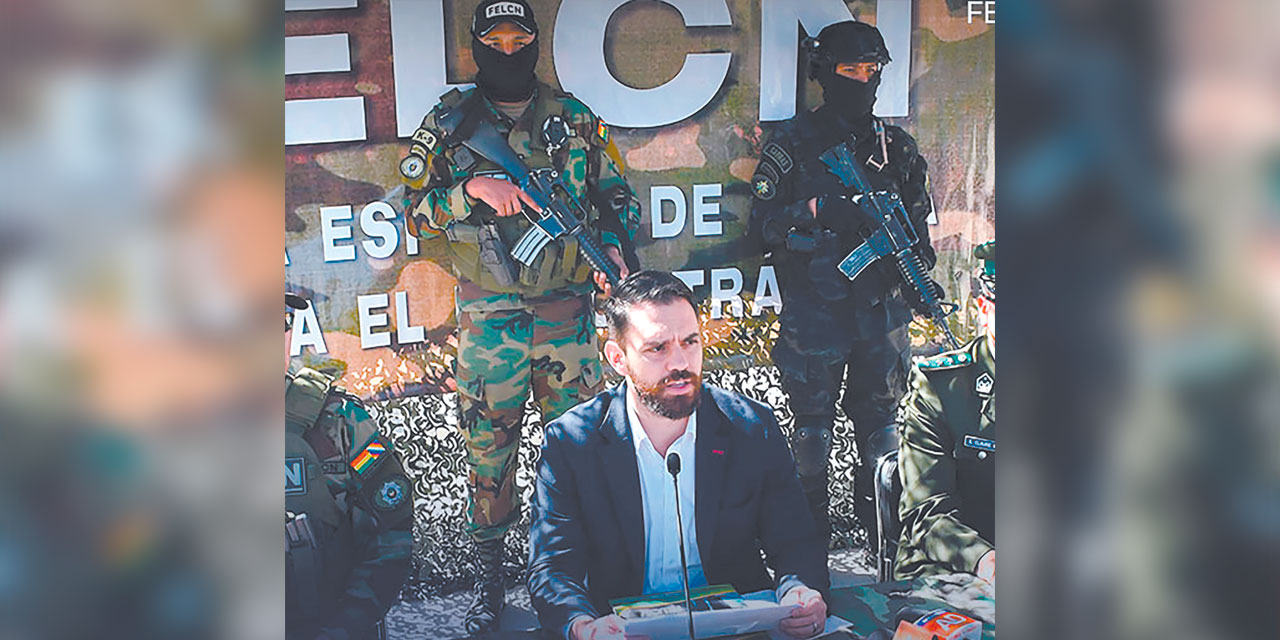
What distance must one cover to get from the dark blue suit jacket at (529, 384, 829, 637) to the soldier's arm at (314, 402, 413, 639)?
456 mm

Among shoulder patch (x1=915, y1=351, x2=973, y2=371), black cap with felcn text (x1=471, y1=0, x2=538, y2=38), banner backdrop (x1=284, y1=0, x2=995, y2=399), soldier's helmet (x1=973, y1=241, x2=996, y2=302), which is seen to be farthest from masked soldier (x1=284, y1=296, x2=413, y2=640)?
soldier's helmet (x1=973, y1=241, x2=996, y2=302)

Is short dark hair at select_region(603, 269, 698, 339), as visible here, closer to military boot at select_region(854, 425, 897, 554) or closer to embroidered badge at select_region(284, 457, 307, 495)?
military boot at select_region(854, 425, 897, 554)

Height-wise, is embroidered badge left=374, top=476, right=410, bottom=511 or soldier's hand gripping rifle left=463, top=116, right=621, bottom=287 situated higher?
soldier's hand gripping rifle left=463, top=116, right=621, bottom=287

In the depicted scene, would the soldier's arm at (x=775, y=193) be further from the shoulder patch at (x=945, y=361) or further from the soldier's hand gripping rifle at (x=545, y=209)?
the shoulder patch at (x=945, y=361)

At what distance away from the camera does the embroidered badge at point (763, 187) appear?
396 cm

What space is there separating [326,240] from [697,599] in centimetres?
179

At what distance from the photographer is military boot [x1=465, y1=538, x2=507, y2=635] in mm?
3834

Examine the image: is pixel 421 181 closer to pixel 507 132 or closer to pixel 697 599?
pixel 507 132

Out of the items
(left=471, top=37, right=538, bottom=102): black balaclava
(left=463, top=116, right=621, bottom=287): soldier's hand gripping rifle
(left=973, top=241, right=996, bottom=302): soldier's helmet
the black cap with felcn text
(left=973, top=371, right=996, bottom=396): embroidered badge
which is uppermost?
the black cap with felcn text

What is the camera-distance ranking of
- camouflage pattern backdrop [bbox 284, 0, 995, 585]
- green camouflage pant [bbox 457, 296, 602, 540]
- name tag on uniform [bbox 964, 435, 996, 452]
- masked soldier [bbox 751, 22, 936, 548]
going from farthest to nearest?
name tag on uniform [bbox 964, 435, 996, 452] → masked soldier [bbox 751, 22, 936, 548] → green camouflage pant [bbox 457, 296, 602, 540] → camouflage pattern backdrop [bbox 284, 0, 995, 585]

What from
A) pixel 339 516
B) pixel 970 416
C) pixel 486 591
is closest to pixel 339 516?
pixel 339 516

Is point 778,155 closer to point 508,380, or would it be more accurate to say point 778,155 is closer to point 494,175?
point 494,175

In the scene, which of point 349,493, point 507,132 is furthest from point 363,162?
point 349,493
